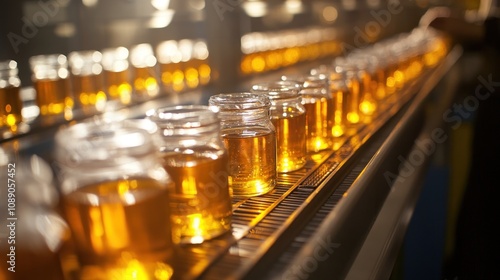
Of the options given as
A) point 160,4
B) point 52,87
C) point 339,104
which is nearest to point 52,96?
point 52,87

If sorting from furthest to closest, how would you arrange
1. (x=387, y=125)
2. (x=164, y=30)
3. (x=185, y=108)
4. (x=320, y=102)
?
1. (x=164, y=30)
2. (x=387, y=125)
3. (x=320, y=102)
4. (x=185, y=108)

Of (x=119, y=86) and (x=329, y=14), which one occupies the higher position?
(x=329, y=14)

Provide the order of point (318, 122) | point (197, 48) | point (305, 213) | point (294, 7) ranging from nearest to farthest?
point (305, 213)
point (318, 122)
point (197, 48)
point (294, 7)

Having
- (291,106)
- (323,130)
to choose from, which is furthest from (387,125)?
(291,106)

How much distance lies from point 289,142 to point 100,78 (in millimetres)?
1178

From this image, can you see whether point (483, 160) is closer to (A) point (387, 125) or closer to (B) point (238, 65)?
(A) point (387, 125)

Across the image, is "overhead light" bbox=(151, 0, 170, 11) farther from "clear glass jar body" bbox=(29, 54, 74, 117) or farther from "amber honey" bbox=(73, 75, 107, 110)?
"clear glass jar body" bbox=(29, 54, 74, 117)

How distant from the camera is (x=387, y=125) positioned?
5.02ft

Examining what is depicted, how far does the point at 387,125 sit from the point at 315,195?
68cm

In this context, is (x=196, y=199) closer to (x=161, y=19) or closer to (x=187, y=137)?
(x=187, y=137)

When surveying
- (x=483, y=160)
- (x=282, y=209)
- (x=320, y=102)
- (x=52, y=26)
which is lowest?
(x=483, y=160)

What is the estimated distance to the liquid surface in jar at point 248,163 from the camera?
3.13 feet

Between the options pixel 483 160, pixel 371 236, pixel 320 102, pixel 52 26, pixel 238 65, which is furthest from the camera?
pixel 238 65

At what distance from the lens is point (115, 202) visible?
637mm
